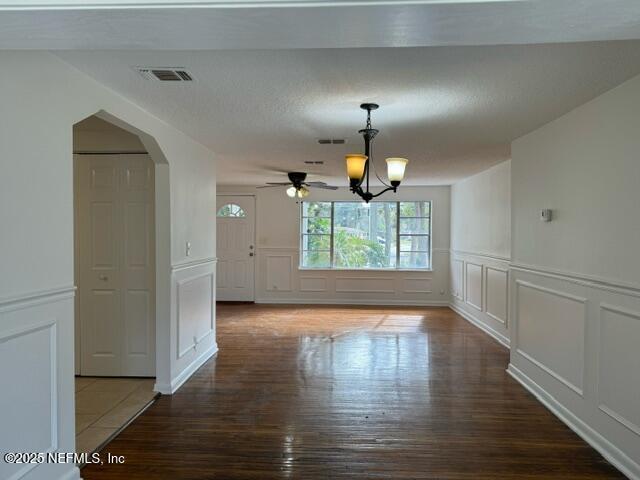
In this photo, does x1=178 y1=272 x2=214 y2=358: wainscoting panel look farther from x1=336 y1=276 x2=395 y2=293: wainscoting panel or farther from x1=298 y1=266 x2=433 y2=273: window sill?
x1=336 y1=276 x2=395 y2=293: wainscoting panel

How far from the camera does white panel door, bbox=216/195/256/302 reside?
8.05 meters

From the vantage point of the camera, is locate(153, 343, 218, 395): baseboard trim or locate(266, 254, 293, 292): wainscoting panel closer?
locate(153, 343, 218, 395): baseboard trim

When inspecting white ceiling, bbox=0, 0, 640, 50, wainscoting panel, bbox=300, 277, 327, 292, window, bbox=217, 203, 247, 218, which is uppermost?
white ceiling, bbox=0, 0, 640, 50

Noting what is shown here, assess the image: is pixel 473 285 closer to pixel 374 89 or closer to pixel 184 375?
pixel 184 375

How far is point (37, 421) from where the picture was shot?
197 cm

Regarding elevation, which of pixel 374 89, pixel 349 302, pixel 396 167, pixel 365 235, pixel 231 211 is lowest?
pixel 349 302

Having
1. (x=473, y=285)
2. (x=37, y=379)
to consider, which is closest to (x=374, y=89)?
(x=37, y=379)

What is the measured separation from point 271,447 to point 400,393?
1339 mm

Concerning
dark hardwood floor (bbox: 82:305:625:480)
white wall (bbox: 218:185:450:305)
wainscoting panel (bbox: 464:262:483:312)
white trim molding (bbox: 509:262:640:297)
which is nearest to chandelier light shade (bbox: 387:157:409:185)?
white trim molding (bbox: 509:262:640:297)

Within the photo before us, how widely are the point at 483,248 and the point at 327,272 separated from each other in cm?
307

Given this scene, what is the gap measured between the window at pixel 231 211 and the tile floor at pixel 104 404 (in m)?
4.64

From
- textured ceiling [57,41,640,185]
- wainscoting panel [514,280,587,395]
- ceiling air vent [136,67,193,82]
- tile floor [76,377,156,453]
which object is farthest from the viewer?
wainscoting panel [514,280,587,395]

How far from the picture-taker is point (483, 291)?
19.1 ft

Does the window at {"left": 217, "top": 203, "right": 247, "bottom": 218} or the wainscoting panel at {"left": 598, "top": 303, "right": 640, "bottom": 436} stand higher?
the window at {"left": 217, "top": 203, "right": 247, "bottom": 218}
